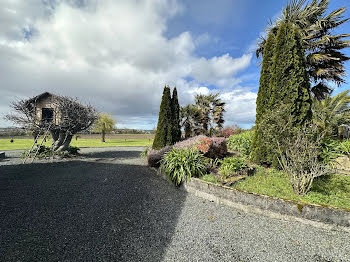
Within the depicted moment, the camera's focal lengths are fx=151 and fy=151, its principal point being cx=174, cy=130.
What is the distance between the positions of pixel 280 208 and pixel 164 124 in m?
6.46

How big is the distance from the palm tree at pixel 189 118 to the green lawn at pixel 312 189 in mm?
11259

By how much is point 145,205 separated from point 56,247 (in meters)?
1.71

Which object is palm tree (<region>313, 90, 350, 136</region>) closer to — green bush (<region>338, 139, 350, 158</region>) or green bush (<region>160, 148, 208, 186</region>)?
green bush (<region>338, 139, 350, 158</region>)

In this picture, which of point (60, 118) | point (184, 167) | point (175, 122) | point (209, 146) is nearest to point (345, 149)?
point (209, 146)

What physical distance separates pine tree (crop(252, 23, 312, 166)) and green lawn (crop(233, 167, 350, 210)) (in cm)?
104

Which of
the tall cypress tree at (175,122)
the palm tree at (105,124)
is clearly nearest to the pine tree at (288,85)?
the tall cypress tree at (175,122)

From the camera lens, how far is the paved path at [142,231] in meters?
2.04

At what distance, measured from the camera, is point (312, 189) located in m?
3.68

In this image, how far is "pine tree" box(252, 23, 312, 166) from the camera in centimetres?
509

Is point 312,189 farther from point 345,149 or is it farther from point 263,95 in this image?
point 263,95

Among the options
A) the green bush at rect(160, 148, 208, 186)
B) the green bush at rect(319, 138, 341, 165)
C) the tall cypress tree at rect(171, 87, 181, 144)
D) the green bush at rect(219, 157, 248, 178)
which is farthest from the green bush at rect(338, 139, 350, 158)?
the tall cypress tree at rect(171, 87, 181, 144)

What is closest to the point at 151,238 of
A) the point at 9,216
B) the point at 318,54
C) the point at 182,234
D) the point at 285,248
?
the point at 182,234

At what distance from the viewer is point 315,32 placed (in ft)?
28.4

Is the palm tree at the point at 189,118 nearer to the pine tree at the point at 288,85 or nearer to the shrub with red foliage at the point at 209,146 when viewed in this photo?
the shrub with red foliage at the point at 209,146
